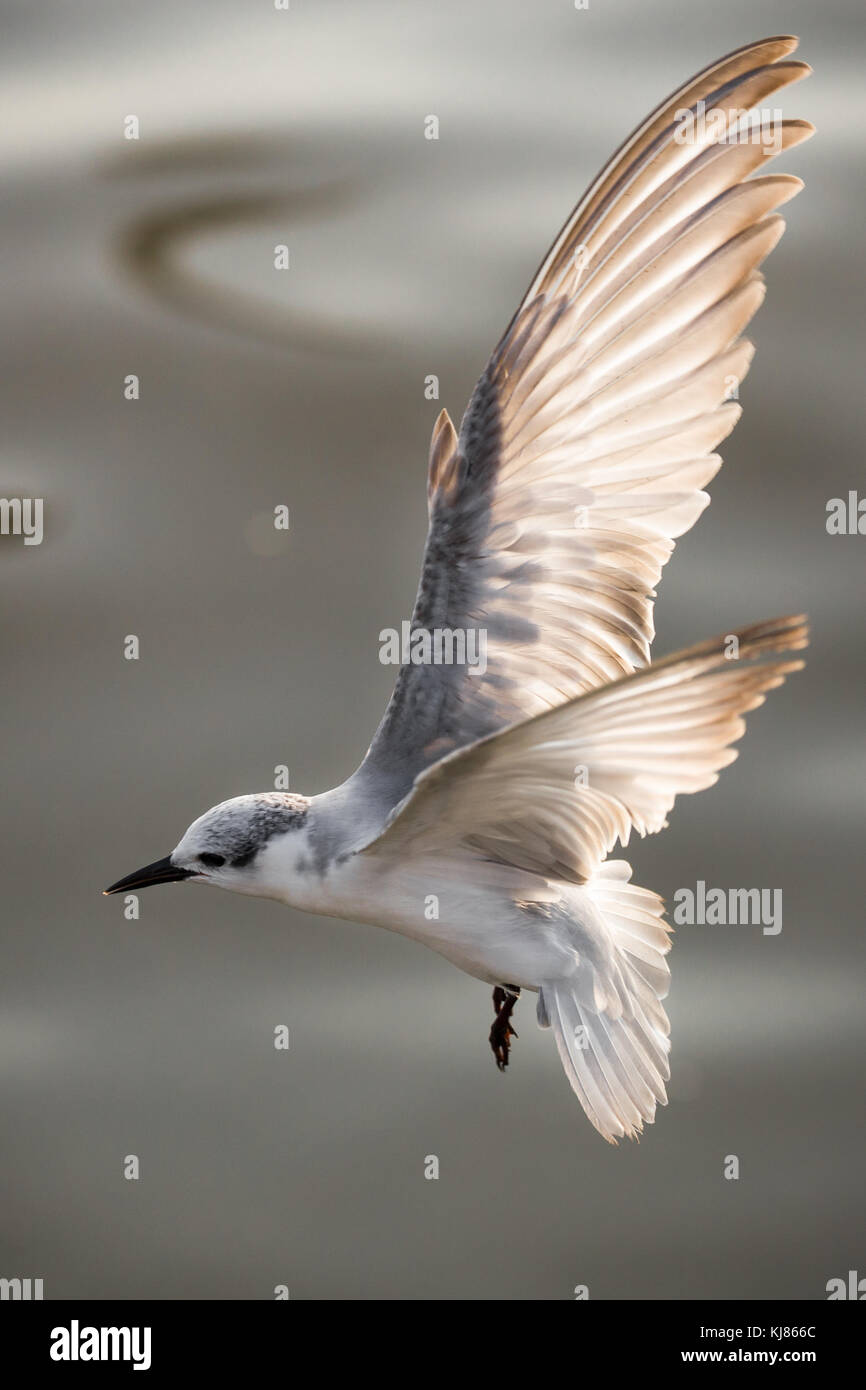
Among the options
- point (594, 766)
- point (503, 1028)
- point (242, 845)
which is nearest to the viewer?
point (594, 766)

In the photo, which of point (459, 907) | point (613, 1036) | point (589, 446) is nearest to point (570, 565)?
point (589, 446)

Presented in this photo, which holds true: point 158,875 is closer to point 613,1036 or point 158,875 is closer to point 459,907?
point 459,907

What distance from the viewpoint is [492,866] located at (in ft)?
5.40

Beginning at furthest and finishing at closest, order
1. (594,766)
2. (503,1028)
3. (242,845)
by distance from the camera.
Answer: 1. (503,1028)
2. (242,845)
3. (594,766)

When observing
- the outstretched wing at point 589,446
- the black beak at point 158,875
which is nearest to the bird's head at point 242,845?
the black beak at point 158,875

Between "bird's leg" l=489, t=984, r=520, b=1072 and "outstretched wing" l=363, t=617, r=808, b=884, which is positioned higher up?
"outstretched wing" l=363, t=617, r=808, b=884

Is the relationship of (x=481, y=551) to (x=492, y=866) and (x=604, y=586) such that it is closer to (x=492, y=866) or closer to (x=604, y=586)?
(x=604, y=586)

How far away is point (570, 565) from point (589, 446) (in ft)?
0.39

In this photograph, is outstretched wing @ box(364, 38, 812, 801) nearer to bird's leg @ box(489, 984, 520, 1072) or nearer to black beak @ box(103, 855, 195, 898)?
black beak @ box(103, 855, 195, 898)

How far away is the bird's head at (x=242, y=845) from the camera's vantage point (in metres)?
1.62

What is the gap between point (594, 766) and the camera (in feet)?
4.48

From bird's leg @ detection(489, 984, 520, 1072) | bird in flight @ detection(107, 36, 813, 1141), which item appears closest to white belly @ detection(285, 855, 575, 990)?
bird in flight @ detection(107, 36, 813, 1141)

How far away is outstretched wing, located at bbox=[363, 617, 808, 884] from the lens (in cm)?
119

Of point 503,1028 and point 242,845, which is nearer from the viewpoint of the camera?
point 242,845
